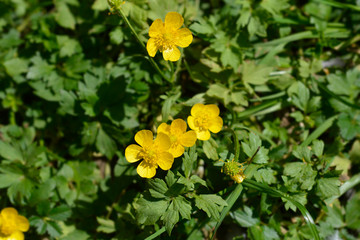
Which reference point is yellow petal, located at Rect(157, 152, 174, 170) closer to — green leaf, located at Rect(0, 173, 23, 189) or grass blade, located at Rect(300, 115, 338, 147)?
grass blade, located at Rect(300, 115, 338, 147)

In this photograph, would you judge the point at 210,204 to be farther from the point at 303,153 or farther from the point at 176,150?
the point at 303,153

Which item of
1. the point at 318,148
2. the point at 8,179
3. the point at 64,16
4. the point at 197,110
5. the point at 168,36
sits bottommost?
the point at 8,179

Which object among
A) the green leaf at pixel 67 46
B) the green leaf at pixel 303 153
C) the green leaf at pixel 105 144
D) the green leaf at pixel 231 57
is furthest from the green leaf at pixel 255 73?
the green leaf at pixel 67 46

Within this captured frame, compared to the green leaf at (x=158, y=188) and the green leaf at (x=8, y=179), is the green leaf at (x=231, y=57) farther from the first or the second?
the green leaf at (x=8, y=179)

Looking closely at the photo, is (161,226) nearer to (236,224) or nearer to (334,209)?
(236,224)

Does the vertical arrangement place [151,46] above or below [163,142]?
above

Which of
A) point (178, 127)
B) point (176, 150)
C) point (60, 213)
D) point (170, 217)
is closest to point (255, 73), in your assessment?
point (178, 127)

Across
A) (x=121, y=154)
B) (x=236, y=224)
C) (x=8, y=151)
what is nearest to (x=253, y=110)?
(x=236, y=224)
